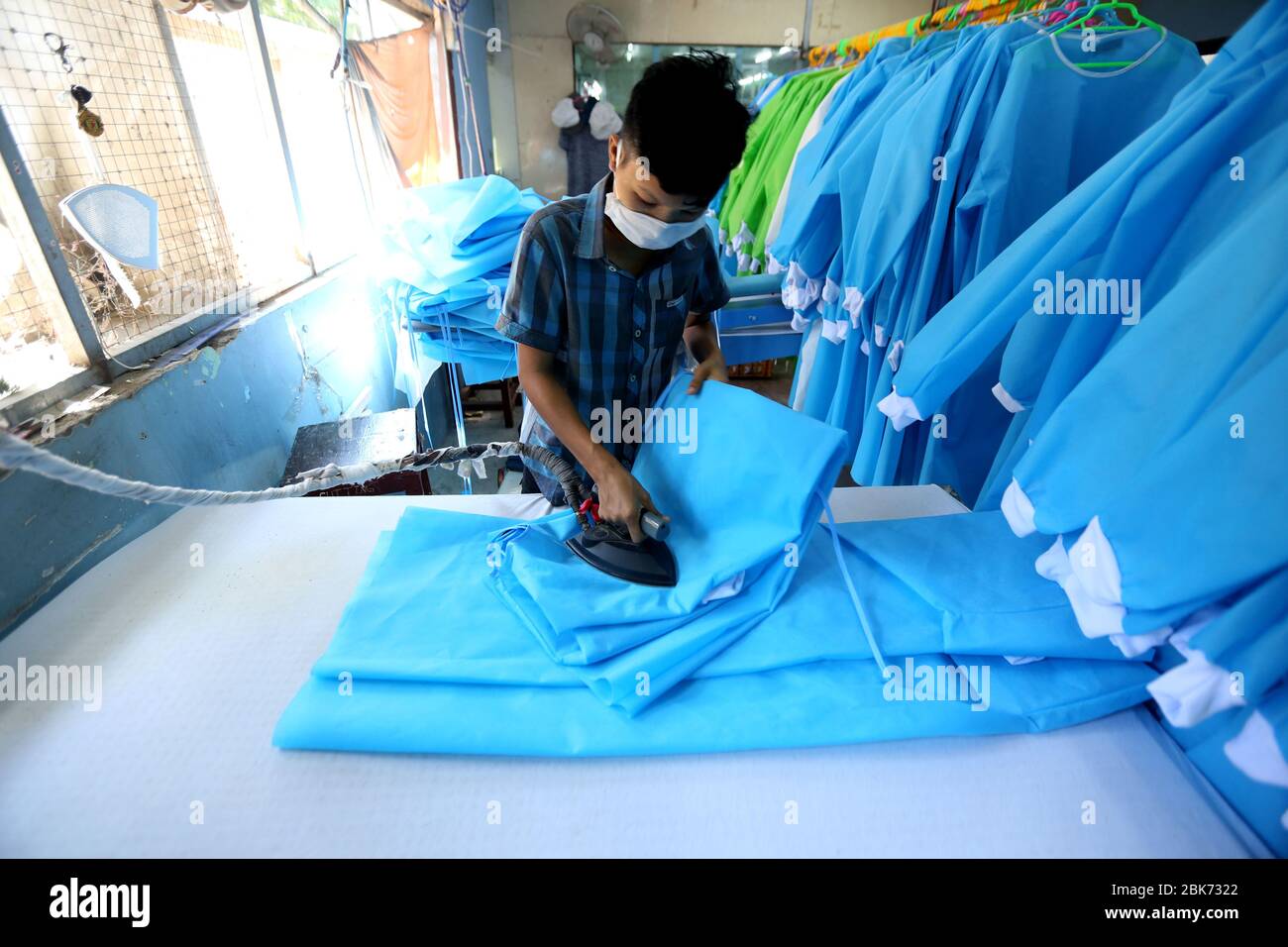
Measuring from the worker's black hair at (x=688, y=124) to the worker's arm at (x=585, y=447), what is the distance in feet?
1.11

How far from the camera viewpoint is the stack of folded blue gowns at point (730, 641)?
616 mm

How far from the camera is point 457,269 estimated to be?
1.73m

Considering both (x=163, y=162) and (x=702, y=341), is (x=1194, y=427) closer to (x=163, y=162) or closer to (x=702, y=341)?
(x=702, y=341)

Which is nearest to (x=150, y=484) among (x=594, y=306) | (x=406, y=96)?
(x=594, y=306)

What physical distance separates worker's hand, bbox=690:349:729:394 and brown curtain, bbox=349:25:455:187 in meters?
2.22

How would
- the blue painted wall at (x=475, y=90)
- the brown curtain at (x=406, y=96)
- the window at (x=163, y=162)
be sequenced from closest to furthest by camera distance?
1. the window at (x=163, y=162)
2. the brown curtain at (x=406, y=96)
3. the blue painted wall at (x=475, y=90)

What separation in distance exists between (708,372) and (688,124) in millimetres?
361

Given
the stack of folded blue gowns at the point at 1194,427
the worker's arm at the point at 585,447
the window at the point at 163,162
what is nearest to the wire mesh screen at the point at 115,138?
the window at the point at 163,162

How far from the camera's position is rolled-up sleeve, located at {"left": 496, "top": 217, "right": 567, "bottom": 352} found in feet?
3.03

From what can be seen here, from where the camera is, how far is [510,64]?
160 inches

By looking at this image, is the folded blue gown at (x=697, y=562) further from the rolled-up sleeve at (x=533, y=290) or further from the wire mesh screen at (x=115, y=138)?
the wire mesh screen at (x=115, y=138)
